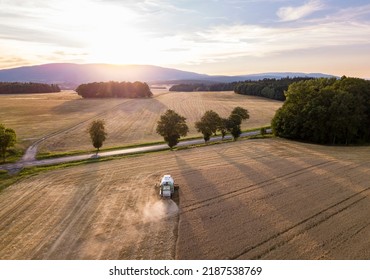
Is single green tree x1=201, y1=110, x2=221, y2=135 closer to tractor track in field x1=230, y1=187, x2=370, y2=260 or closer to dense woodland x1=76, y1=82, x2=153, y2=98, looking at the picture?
tractor track in field x1=230, y1=187, x2=370, y2=260

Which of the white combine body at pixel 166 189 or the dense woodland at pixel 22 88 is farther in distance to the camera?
the dense woodland at pixel 22 88

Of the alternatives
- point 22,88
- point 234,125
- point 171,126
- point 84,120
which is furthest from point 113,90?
point 171,126

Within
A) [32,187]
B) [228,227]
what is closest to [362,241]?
[228,227]

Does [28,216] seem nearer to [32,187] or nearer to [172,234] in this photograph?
[32,187]

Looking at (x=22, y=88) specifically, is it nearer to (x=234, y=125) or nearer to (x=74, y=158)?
(x=74, y=158)

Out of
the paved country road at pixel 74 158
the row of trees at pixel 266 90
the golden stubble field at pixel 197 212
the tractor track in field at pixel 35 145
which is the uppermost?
the row of trees at pixel 266 90

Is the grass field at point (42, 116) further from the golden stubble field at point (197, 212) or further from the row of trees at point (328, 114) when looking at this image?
the row of trees at point (328, 114)

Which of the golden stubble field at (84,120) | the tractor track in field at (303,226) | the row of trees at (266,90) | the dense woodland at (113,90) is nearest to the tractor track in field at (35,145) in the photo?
the golden stubble field at (84,120)
